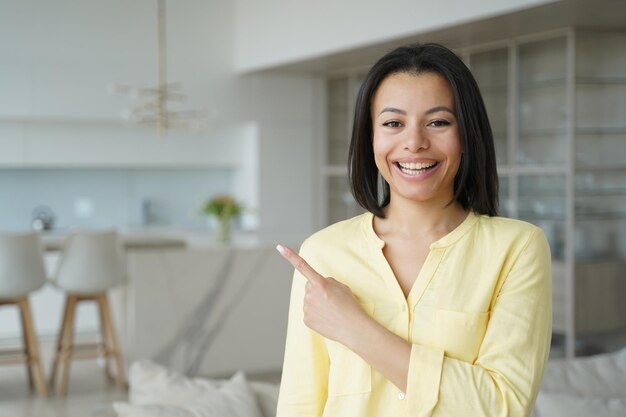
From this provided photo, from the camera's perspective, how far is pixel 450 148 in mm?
1408

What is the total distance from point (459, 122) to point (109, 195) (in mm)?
7799

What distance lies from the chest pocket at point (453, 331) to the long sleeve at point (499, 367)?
2 centimetres

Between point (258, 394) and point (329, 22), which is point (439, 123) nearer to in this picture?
point (258, 394)

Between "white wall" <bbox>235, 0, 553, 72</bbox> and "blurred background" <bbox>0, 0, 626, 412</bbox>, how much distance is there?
0.06ft

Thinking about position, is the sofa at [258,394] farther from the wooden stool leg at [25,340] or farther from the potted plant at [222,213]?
the potted plant at [222,213]

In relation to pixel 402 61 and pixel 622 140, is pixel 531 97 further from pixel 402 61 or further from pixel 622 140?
pixel 402 61

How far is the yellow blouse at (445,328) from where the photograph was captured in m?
1.33

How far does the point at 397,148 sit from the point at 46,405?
4802mm

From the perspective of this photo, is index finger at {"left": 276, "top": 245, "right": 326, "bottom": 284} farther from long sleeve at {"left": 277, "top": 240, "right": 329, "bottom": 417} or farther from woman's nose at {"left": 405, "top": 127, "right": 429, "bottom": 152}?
woman's nose at {"left": 405, "top": 127, "right": 429, "bottom": 152}

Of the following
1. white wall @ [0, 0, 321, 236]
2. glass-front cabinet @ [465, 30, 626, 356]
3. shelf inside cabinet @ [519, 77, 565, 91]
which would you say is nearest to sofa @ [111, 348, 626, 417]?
glass-front cabinet @ [465, 30, 626, 356]

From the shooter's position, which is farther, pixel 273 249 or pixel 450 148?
pixel 273 249

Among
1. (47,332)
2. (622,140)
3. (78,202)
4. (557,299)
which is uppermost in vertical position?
(622,140)

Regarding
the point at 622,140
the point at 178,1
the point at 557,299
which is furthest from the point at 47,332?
the point at 622,140

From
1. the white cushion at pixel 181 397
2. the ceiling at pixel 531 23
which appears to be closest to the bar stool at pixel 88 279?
the ceiling at pixel 531 23
